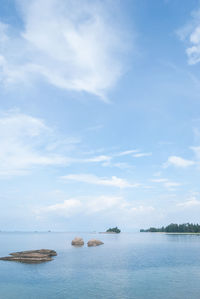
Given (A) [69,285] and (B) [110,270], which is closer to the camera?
(A) [69,285]

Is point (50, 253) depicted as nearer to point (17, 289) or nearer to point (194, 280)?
point (17, 289)

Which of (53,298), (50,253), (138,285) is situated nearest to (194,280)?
(138,285)

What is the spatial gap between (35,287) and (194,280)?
93.5ft

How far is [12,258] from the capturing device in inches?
2936

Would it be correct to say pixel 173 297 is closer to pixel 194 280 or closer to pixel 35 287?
pixel 194 280

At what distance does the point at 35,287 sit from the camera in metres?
42.1

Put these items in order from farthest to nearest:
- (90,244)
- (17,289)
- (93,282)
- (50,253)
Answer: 1. (90,244)
2. (50,253)
3. (93,282)
4. (17,289)

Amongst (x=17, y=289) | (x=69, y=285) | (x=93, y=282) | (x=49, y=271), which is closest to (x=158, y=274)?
(x=93, y=282)

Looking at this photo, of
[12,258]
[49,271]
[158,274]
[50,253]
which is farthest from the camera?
[50,253]

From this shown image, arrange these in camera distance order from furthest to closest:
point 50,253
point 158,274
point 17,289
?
point 50,253, point 158,274, point 17,289

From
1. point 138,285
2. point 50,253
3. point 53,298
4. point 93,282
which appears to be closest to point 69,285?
point 93,282

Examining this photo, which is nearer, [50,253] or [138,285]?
[138,285]

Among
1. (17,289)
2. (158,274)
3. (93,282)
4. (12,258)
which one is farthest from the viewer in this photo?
(12,258)

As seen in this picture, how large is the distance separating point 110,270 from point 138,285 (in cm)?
1580
